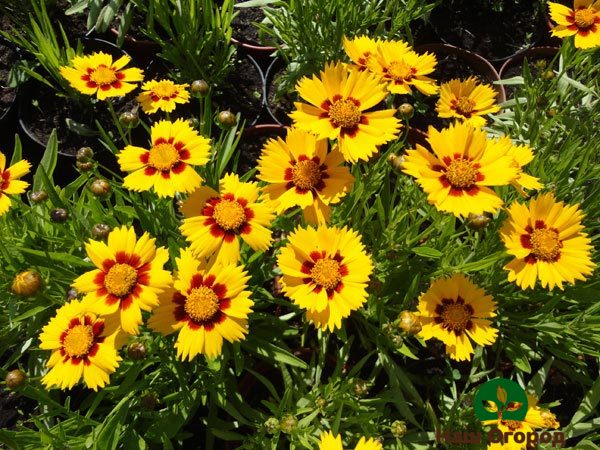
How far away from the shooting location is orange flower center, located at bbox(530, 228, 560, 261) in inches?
48.0

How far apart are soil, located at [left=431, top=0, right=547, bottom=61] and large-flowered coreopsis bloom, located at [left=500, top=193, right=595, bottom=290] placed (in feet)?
6.04

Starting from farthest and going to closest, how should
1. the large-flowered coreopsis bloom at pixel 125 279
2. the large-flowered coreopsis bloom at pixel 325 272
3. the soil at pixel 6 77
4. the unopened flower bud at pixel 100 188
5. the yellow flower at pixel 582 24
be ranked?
the soil at pixel 6 77 < the yellow flower at pixel 582 24 < the unopened flower bud at pixel 100 188 < the large-flowered coreopsis bloom at pixel 325 272 < the large-flowered coreopsis bloom at pixel 125 279

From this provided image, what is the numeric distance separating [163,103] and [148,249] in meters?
0.73

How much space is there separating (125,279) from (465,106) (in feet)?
3.90

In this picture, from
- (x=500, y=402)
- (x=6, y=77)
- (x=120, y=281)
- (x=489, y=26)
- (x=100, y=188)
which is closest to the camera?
(x=120, y=281)

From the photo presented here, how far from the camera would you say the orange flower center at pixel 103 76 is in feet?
5.27

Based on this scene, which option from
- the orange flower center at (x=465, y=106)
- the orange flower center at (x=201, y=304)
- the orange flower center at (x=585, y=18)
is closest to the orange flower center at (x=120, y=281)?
the orange flower center at (x=201, y=304)

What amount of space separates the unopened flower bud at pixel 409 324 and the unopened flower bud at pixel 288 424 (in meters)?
0.40

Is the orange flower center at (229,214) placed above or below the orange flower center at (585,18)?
below

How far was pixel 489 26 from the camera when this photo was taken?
9.49 ft

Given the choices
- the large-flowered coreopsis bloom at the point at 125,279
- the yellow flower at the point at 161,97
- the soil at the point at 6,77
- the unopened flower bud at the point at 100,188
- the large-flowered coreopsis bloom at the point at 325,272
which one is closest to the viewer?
the large-flowered coreopsis bloom at the point at 125,279

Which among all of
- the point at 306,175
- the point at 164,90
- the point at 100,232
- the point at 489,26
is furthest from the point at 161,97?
the point at 489,26

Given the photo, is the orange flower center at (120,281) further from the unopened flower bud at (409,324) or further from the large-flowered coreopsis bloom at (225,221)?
the unopened flower bud at (409,324)

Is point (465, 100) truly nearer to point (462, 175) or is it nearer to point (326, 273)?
point (462, 175)
